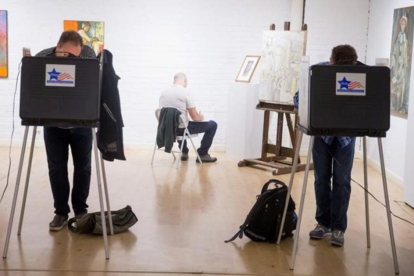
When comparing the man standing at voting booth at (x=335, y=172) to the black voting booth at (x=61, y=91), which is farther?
the man standing at voting booth at (x=335, y=172)

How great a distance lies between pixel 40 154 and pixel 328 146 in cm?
462

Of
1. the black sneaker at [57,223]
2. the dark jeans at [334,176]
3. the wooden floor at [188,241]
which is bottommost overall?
the wooden floor at [188,241]

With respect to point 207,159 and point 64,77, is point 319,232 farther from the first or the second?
point 207,159

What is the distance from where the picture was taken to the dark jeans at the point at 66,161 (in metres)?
4.10

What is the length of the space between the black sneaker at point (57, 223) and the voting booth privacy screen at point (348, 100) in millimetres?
1895

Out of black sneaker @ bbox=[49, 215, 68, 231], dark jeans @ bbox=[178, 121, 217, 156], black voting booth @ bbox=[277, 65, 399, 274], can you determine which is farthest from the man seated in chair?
black voting booth @ bbox=[277, 65, 399, 274]

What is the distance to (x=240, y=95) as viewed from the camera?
24.2 feet

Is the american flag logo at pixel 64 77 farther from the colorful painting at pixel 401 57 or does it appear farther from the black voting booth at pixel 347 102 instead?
the colorful painting at pixel 401 57

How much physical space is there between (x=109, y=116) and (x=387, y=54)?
13.5 feet

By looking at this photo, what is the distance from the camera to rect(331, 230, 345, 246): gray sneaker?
4.01m

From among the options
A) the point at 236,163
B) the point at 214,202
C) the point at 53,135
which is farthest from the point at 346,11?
the point at 53,135

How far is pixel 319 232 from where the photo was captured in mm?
4176

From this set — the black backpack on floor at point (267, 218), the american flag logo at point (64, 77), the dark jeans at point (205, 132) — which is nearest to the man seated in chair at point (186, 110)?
the dark jeans at point (205, 132)

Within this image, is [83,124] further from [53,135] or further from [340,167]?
[340,167]
